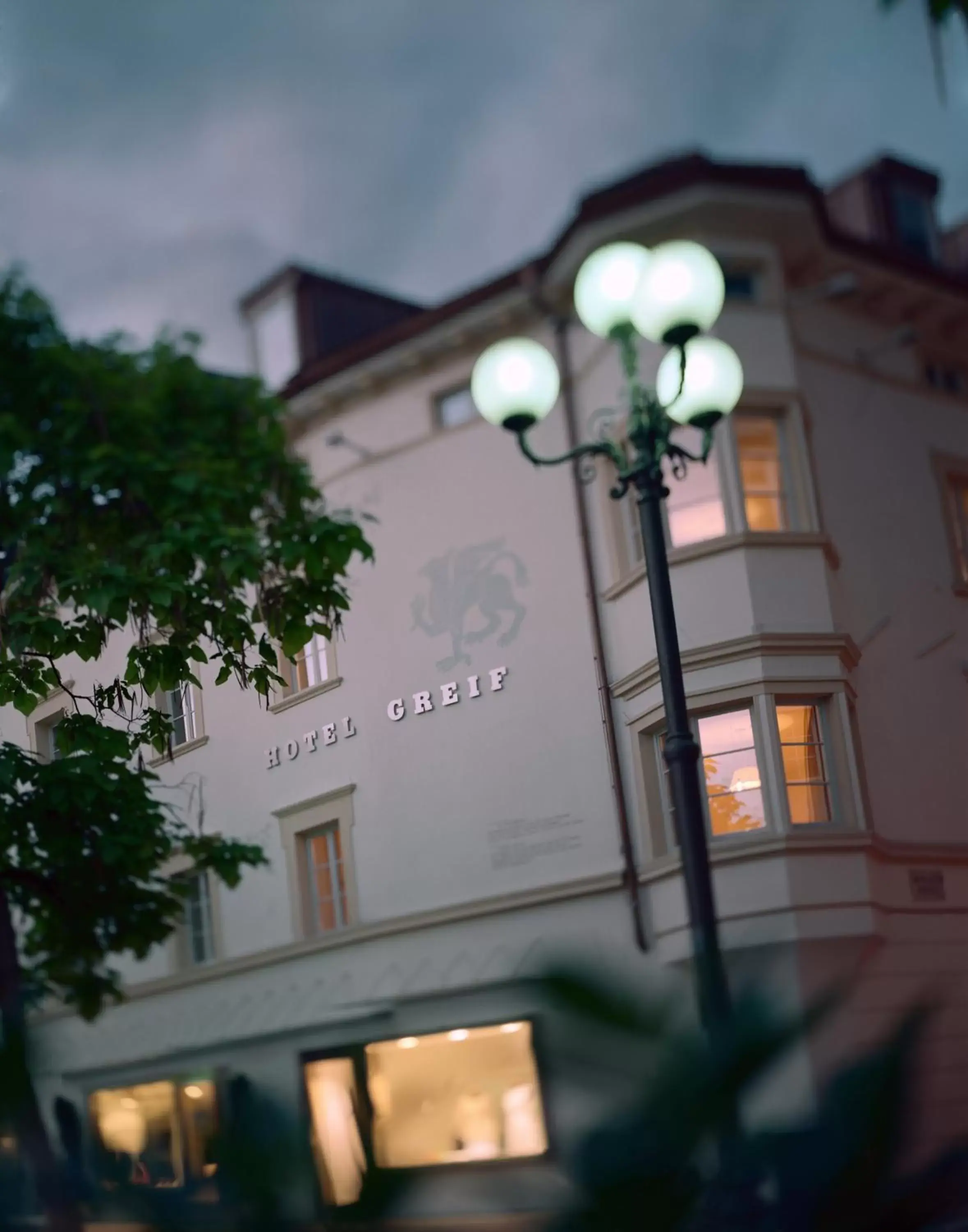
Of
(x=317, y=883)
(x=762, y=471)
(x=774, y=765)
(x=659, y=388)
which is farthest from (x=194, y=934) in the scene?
(x=762, y=471)

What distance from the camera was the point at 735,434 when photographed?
4.45m

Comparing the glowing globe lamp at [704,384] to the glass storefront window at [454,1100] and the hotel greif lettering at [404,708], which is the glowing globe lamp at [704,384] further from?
the glass storefront window at [454,1100]

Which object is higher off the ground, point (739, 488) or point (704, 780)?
point (739, 488)

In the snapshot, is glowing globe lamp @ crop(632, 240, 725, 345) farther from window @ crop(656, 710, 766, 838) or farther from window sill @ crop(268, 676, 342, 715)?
window @ crop(656, 710, 766, 838)

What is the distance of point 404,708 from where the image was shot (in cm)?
212

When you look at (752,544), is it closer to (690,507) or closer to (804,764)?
(690,507)

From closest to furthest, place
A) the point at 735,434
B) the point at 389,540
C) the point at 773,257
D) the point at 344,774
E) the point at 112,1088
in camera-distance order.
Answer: the point at 112,1088, the point at 344,774, the point at 389,540, the point at 773,257, the point at 735,434

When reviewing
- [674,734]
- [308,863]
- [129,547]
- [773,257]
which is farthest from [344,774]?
[773,257]

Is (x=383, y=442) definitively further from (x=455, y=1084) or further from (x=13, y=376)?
(x=455, y=1084)

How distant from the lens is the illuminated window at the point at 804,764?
352 cm

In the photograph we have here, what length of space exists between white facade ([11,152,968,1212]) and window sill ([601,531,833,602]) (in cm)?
1

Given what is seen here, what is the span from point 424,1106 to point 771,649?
3577 mm

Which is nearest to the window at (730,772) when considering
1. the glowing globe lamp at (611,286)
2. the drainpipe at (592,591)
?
the drainpipe at (592,591)

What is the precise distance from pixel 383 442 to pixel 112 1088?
8.72ft
